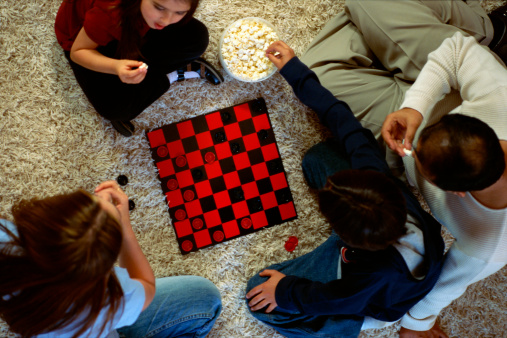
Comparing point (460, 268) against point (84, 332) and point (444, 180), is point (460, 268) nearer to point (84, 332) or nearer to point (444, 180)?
point (444, 180)

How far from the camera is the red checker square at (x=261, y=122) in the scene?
129 cm

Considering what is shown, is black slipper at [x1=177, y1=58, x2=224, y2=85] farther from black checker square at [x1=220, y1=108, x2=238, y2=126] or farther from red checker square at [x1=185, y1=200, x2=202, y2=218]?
red checker square at [x1=185, y1=200, x2=202, y2=218]

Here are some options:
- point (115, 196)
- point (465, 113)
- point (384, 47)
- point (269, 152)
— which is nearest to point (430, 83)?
point (465, 113)

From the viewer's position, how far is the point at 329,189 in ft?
2.92

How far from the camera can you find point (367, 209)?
84 cm

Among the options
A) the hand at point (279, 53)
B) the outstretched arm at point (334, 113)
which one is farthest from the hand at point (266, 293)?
the hand at point (279, 53)

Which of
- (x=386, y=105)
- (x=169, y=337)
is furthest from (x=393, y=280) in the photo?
(x=169, y=337)

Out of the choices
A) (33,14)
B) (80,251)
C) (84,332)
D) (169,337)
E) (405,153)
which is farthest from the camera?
(33,14)

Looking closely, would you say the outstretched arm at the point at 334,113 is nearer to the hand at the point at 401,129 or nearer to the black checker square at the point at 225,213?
the hand at the point at 401,129

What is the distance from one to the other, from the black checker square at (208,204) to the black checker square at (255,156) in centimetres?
18

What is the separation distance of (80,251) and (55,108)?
0.71m

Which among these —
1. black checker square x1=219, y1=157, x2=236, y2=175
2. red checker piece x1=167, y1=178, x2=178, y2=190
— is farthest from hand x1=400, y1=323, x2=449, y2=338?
red checker piece x1=167, y1=178, x2=178, y2=190

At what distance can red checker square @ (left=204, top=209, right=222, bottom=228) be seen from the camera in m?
1.25

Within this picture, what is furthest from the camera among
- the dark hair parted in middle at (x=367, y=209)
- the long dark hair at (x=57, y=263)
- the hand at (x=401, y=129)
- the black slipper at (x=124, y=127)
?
the black slipper at (x=124, y=127)
